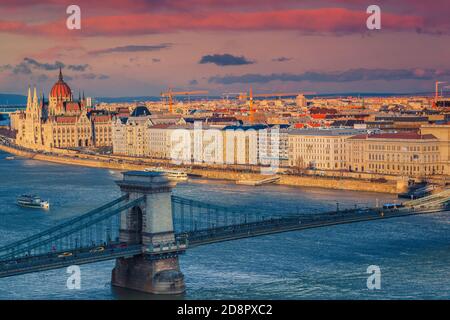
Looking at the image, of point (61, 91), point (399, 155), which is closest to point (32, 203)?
point (399, 155)

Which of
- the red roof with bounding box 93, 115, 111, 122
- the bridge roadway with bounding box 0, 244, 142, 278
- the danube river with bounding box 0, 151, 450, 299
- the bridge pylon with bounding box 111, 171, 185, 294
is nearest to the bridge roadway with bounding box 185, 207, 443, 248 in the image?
the danube river with bounding box 0, 151, 450, 299

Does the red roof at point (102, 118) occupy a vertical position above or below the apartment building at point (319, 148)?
above

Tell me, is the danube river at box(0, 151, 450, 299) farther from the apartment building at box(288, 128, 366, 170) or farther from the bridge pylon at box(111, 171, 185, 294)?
the apartment building at box(288, 128, 366, 170)

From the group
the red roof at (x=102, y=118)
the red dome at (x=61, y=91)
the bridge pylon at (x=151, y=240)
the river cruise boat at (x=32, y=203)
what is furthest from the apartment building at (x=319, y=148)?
the red dome at (x=61, y=91)

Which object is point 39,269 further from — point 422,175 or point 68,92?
point 68,92

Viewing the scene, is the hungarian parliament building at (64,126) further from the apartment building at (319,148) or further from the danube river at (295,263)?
the danube river at (295,263)

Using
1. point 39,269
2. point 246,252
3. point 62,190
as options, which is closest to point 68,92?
point 62,190
